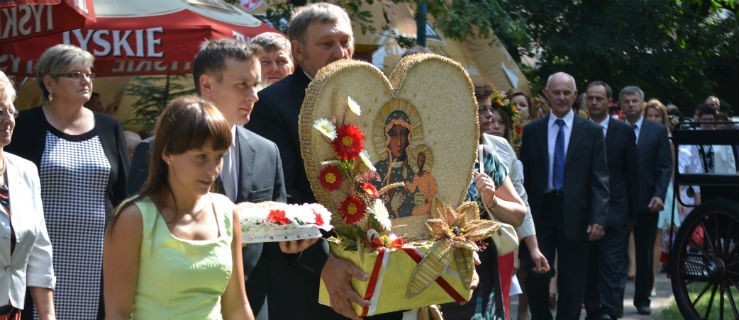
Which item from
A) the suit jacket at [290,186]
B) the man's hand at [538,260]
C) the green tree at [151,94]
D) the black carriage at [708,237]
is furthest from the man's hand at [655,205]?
the suit jacket at [290,186]

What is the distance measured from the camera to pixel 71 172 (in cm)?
612

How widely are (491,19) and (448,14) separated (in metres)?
1.01

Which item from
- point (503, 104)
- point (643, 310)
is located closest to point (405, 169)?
point (503, 104)

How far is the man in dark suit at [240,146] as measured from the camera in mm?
4309

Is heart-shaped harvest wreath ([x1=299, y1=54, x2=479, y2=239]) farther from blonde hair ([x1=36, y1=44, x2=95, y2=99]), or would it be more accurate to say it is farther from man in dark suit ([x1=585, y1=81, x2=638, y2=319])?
man in dark suit ([x1=585, y1=81, x2=638, y2=319])

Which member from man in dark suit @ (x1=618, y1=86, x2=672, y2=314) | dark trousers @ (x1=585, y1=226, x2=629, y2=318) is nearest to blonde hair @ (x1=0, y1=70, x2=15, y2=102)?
dark trousers @ (x1=585, y1=226, x2=629, y2=318)

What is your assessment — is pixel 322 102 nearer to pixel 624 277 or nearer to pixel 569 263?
pixel 569 263

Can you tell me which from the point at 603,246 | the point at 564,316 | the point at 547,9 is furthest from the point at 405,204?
the point at 547,9

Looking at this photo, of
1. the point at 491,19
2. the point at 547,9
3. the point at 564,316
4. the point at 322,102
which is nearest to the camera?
the point at 322,102

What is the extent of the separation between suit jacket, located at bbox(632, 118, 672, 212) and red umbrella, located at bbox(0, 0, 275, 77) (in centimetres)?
486

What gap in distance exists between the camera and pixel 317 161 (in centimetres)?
443

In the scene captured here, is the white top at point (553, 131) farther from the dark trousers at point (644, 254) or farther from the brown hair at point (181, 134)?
the brown hair at point (181, 134)

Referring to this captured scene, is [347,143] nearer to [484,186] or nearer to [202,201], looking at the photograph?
[202,201]

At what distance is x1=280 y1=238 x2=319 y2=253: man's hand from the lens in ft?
13.5
